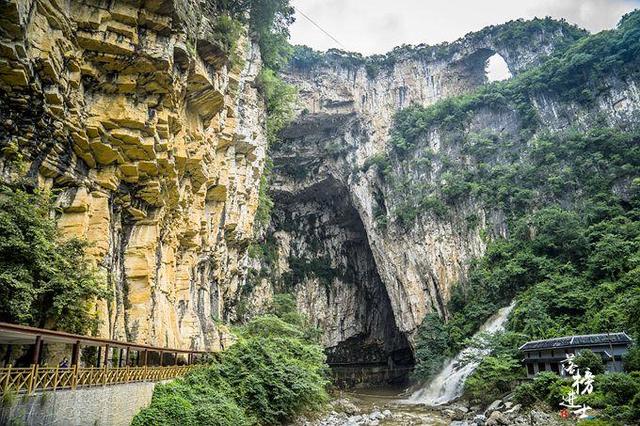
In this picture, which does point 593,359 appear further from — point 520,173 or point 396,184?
point 396,184

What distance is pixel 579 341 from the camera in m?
17.4

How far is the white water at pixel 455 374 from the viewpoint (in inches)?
877

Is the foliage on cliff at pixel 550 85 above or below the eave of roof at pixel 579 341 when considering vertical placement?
above

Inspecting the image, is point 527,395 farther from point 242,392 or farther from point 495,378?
point 242,392

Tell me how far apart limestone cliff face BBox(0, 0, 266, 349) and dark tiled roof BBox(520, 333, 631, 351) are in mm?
14162

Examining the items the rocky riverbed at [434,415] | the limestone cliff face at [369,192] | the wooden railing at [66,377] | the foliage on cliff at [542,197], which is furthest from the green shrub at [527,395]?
the limestone cliff face at [369,192]

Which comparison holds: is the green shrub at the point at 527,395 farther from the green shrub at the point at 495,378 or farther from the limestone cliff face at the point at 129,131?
the limestone cliff face at the point at 129,131

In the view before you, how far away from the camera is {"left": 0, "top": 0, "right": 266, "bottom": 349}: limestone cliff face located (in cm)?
1007

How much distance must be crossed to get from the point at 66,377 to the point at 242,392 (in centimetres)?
604

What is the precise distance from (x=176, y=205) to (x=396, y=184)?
2386 centimetres

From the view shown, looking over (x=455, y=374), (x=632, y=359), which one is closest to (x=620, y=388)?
(x=632, y=359)

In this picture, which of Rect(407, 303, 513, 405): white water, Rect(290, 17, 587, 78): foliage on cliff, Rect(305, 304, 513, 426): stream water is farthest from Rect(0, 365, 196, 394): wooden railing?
Rect(290, 17, 587, 78): foliage on cliff

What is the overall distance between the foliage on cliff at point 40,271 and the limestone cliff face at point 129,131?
0.87 m

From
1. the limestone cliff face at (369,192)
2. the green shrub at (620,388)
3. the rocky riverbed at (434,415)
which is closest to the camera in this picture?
the green shrub at (620,388)
